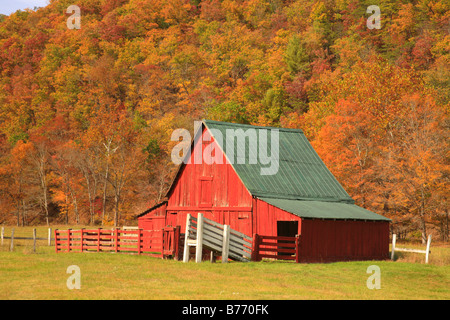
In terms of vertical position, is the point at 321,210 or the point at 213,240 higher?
the point at 321,210

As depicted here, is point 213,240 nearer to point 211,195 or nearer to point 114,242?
point 114,242

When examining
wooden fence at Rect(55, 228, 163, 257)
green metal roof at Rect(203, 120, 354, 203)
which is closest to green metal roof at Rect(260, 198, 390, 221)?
green metal roof at Rect(203, 120, 354, 203)

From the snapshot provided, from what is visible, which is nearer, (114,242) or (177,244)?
(177,244)

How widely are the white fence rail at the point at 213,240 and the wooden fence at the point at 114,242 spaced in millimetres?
2123

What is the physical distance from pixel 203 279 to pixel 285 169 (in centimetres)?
1594

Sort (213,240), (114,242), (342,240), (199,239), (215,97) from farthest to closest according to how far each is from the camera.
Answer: (215,97) < (342,240) < (114,242) < (213,240) < (199,239)

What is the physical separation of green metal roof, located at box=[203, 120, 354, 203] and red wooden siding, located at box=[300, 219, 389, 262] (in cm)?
357

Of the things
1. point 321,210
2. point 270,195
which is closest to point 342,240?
point 321,210

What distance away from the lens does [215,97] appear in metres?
100

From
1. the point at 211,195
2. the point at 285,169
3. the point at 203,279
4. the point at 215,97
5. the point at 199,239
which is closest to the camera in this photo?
the point at 203,279

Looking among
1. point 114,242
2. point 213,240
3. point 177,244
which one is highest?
point 213,240

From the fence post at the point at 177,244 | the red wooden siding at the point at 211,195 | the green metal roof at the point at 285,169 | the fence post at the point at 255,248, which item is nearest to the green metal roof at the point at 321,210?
the green metal roof at the point at 285,169

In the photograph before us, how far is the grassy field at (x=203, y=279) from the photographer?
736 inches
